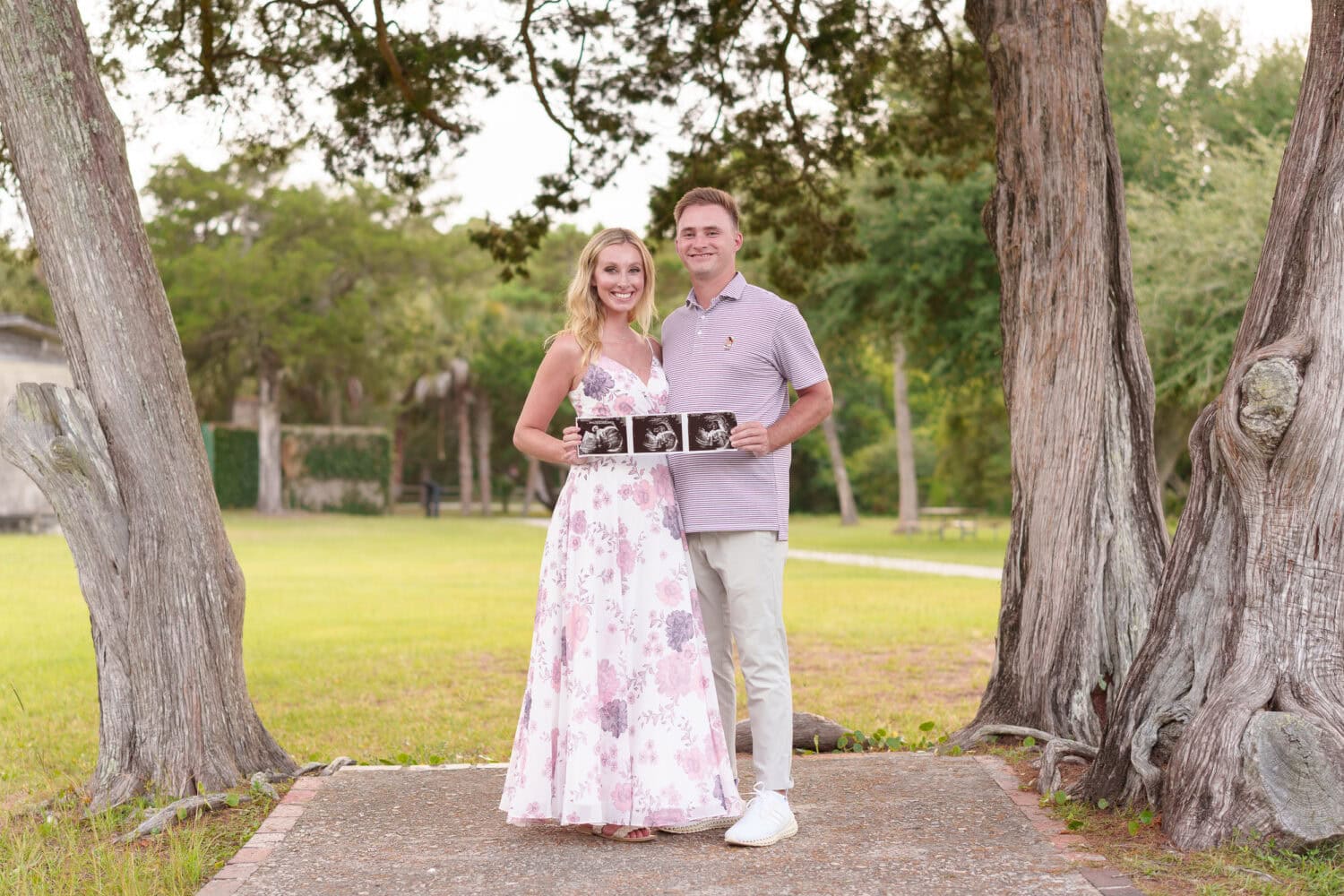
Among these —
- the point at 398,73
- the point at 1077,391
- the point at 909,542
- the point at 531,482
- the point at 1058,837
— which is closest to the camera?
the point at 1058,837

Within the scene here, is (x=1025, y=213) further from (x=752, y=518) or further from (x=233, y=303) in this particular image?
(x=233, y=303)

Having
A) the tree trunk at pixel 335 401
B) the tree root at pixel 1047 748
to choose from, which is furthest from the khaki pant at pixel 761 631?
the tree trunk at pixel 335 401

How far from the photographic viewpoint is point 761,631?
469 centimetres

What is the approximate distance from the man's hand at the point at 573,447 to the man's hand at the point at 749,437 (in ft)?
1.74

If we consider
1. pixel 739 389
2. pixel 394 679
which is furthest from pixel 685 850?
pixel 394 679

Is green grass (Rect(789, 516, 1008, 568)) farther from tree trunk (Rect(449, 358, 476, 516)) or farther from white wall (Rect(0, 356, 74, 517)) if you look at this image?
white wall (Rect(0, 356, 74, 517))

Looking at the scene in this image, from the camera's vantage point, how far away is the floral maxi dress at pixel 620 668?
4.64m

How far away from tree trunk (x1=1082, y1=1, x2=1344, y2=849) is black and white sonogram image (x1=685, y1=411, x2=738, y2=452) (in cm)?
176

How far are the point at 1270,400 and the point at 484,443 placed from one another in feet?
135

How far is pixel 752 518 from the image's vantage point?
15.4 ft

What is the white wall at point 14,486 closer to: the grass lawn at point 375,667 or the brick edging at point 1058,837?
the grass lawn at point 375,667

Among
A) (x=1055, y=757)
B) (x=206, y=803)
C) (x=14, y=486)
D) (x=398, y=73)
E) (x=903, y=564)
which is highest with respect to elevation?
(x=398, y=73)

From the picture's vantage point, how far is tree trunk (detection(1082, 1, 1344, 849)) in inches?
176

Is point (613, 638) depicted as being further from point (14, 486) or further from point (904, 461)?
point (904, 461)
